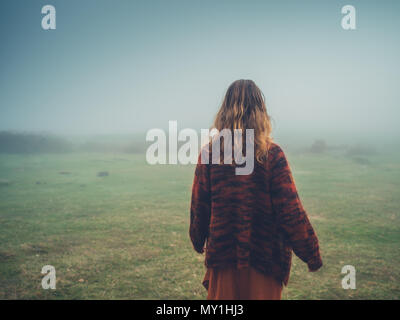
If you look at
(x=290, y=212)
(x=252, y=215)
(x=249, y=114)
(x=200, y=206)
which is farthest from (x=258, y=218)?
(x=249, y=114)

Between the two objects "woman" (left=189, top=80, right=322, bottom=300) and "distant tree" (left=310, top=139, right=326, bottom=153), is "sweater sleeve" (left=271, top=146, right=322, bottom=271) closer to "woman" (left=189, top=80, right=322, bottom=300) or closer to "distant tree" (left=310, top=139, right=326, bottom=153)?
"woman" (left=189, top=80, right=322, bottom=300)

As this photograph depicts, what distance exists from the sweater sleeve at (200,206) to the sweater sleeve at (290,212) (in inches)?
25.4

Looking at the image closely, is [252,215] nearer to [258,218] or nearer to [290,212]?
[258,218]

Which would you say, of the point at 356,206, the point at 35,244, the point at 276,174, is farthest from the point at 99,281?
the point at 356,206

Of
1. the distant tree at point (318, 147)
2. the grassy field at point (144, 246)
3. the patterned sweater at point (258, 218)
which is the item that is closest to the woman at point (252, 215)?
the patterned sweater at point (258, 218)

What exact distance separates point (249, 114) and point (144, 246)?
7201 millimetres

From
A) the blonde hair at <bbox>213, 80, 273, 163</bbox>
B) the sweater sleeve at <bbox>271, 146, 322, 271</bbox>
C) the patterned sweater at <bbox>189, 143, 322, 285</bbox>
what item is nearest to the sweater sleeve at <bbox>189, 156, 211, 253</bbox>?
the patterned sweater at <bbox>189, 143, 322, 285</bbox>

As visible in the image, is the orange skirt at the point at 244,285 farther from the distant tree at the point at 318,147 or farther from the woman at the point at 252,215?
the distant tree at the point at 318,147

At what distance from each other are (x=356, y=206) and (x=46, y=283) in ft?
45.7

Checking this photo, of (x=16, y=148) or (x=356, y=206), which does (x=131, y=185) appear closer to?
(x=356, y=206)

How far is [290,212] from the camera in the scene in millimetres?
2562

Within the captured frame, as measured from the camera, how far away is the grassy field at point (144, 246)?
6.03 meters

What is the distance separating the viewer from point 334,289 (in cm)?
602

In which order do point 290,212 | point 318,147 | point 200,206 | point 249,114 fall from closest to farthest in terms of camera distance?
point 290,212
point 249,114
point 200,206
point 318,147
